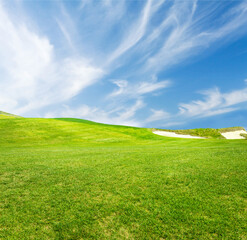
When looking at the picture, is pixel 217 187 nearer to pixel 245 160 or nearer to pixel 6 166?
pixel 245 160

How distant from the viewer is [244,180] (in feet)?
23.8

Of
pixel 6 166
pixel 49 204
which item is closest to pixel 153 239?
pixel 49 204

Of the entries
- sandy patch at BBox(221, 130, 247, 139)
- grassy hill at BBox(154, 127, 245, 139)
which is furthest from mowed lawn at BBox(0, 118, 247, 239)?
sandy patch at BBox(221, 130, 247, 139)

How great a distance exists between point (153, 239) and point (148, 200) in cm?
168

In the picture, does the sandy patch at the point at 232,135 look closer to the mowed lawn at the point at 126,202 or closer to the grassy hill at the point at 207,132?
the grassy hill at the point at 207,132

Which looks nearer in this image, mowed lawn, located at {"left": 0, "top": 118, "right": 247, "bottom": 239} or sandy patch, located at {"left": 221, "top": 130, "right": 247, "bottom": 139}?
mowed lawn, located at {"left": 0, "top": 118, "right": 247, "bottom": 239}

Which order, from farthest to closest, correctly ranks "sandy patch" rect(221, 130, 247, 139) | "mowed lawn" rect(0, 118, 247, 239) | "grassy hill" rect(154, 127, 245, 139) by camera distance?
"grassy hill" rect(154, 127, 245, 139) < "sandy patch" rect(221, 130, 247, 139) < "mowed lawn" rect(0, 118, 247, 239)

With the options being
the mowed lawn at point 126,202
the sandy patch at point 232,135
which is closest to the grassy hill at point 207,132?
the sandy patch at point 232,135

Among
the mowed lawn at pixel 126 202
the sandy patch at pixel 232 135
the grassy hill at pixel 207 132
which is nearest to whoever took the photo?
the mowed lawn at pixel 126 202

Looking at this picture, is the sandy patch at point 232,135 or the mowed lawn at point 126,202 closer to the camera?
the mowed lawn at point 126,202

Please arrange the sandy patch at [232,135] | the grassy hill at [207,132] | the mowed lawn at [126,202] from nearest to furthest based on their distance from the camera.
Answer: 1. the mowed lawn at [126,202]
2. the sandy patch at [232,135]
3. the grassy hill at [207,132]

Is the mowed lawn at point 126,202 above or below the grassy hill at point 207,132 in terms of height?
below

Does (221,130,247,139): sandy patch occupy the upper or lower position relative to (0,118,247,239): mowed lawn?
upper

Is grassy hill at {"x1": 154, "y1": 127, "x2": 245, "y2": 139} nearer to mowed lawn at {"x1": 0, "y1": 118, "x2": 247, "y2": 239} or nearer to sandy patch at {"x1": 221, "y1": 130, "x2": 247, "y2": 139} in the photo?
sandy patch at {"x1": 221, "y1": 130, "x2": 247, "y2": 139}
